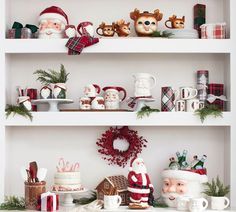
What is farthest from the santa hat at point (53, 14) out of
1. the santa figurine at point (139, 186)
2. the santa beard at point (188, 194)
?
the santa beard at point (188, 194)

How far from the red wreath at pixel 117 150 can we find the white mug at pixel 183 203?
0.40 metres

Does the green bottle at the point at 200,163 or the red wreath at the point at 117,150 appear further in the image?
the red wreath at the point at 117,150

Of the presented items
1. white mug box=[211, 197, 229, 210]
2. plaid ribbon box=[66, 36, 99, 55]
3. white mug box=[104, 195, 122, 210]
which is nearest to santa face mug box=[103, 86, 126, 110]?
plaid ribbon box=[66, 36, 99, 55]

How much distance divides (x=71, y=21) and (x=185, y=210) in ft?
3.88

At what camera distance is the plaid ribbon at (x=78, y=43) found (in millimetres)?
3115

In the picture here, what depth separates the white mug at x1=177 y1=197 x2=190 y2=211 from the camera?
299 centimetres

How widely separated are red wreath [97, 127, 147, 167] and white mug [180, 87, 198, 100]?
1.07 feet

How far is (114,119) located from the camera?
10.2 feet

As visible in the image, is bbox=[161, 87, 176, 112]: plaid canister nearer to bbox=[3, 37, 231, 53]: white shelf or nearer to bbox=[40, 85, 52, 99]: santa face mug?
bbox=[3, 37, 231, 53]: white shelf

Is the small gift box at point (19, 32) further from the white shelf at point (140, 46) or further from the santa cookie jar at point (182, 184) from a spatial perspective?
the santa cookie jar at point (182, 184)

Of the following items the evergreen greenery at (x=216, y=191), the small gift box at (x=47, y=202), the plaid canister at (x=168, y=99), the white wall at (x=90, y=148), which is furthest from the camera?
the white wall at (x=90, y=148)

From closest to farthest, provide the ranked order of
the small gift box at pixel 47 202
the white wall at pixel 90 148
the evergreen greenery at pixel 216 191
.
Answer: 1. the small gift box at pixel 47 202
2. the evergreen greenery at pixel 216 191
3. the white wall at pixel 90 148

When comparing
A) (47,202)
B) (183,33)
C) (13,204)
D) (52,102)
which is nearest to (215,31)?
(183,33)

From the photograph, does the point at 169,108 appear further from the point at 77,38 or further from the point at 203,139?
the point at 77,38
